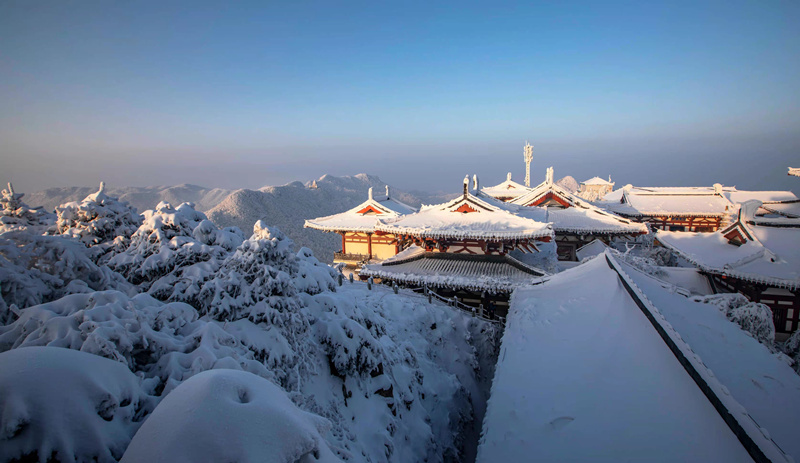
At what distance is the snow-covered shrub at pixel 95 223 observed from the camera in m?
6.16

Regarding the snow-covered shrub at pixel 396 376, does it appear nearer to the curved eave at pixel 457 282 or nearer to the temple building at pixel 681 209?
the curved eave at pixel 457 282

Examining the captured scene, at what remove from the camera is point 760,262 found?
36.4 ft

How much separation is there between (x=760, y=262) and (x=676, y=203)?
24637mm

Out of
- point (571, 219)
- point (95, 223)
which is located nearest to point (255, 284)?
point (95, 223)

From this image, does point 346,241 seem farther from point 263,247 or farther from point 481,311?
point 263,247

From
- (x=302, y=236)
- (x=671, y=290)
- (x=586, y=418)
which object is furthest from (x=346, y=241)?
(x=302, y=236)

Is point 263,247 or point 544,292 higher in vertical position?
point 263,247

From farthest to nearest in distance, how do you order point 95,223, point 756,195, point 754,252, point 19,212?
1. point 756,195
2. point 754,252
3. point 19,212
4. point 95,223

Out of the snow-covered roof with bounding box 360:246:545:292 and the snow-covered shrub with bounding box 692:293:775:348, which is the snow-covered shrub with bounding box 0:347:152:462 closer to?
the snow-covered roof with bounding box 360:246:545:292

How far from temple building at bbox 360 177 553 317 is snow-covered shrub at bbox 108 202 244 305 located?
6958 millimetres

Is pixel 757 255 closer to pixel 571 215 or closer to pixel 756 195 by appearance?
pixel 571 215

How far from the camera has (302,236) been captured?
147 feet

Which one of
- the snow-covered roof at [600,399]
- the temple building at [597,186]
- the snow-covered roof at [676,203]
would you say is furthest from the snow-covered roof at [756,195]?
the snow-covered roof at [600,399]

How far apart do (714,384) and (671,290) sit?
569 cm
